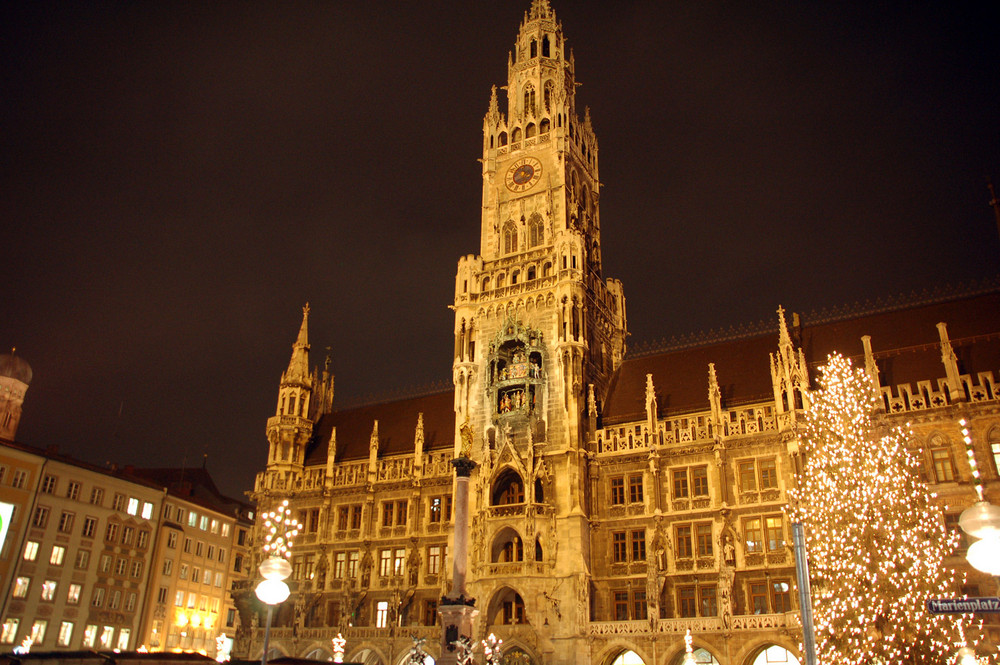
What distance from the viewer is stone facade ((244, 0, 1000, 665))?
117ft

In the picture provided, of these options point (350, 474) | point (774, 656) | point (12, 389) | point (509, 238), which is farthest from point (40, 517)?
point (774, 656)

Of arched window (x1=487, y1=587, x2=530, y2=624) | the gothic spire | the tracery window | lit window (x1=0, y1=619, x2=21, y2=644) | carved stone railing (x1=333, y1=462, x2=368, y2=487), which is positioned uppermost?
the tracery window

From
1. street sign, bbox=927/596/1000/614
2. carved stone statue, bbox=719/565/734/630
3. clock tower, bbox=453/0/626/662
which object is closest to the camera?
street sign, bbox=927/596/1000/614

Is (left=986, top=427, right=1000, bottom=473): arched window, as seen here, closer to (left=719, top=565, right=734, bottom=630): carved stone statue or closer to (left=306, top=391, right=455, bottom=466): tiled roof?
(left=719, top=565, right=734, bottom=630): carved stone statue

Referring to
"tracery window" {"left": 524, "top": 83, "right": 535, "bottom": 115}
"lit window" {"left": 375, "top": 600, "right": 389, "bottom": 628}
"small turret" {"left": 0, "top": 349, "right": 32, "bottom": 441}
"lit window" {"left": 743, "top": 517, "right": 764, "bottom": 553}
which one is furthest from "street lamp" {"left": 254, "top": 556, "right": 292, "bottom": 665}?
"small turret" {"left": 0, "top": 349, "right": 32, "bottom": 441}

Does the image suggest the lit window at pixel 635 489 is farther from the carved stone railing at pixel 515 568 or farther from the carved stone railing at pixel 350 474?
the carved stone railing at pixel 350 474

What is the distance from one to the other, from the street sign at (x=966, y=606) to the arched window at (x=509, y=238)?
38724 mm

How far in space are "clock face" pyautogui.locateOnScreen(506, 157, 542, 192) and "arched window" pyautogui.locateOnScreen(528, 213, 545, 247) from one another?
8.16 ft

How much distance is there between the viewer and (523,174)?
5116 centimetres

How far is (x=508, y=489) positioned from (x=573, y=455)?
4430mm

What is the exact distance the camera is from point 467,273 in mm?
48656

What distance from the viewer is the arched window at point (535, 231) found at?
48.6 meters

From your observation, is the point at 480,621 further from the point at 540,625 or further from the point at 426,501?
the point at 426,501

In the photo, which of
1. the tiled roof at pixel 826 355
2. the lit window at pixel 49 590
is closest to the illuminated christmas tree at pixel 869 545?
the tiled roof at pixel 826 355
